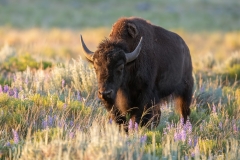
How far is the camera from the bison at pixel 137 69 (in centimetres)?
688

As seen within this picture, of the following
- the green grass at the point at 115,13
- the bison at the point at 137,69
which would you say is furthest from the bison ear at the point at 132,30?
the green grass at the point at 115,13

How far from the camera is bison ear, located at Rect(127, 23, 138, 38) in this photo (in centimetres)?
771

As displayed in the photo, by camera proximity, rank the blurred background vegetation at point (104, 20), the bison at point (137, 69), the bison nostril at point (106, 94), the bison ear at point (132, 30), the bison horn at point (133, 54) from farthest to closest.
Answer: the blurred background vegetation at point (104, 20) < the bison ear at point (132, 30) < the bison horn at point (133, 54) < the bison at point (137, 69) < the bison nostril at point (106, 94)

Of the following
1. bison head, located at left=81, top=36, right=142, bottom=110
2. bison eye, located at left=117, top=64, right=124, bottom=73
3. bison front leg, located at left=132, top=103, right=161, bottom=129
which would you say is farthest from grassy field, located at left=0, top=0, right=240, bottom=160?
bison eye, located at left=117, top=64, right=124, bottom=73

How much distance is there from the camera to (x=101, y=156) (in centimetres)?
440

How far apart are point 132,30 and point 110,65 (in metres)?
1.13

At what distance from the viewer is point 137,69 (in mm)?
7609

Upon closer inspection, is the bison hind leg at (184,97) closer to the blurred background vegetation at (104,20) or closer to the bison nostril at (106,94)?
the bison nostril at (106,94)

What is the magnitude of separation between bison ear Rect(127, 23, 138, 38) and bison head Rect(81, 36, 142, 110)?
51 cm

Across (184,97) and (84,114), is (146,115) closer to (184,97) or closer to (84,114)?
(84,114)

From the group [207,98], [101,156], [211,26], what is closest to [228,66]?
[207,98]

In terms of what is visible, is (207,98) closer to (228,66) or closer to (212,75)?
(212,75)

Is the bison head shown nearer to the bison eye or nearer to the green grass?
the bison eye

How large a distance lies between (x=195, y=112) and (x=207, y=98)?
135 centimetres
